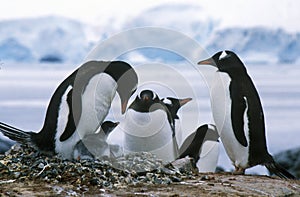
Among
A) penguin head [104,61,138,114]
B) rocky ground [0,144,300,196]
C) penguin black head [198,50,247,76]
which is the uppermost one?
penguin black head [198,50,247,76]

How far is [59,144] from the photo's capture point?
551 cm

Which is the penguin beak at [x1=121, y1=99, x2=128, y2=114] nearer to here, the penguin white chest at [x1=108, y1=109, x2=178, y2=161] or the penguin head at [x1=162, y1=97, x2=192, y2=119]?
the penguin white chest at [x1=108, y1=109, x2=178, y2=161]

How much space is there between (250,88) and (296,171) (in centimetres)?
354

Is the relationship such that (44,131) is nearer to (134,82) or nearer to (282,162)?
(134,82)

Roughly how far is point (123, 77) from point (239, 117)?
116cm

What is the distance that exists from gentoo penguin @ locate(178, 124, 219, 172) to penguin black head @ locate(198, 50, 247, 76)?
0.63m

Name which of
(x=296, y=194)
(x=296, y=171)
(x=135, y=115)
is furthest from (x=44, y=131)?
(x=296, y=171)

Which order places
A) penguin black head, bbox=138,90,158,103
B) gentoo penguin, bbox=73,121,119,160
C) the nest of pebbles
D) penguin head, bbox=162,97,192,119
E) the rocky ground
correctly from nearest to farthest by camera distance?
the rocky ground → the nest of pebbles → gentoo penguin, bbox=73,121,119,160 → penguin black head, bbox=138,90,158,103 → penguin head, bbox=162,97,192,119

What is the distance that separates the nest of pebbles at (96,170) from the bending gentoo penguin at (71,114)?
0.22 meters

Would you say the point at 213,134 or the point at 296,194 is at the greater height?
the point at 213,134

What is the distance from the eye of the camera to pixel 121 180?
4.71 metres

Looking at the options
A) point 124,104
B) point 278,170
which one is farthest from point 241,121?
point 124,104

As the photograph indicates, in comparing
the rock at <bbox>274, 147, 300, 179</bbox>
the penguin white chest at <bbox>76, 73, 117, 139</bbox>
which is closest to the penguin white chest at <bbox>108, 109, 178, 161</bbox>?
the penguin white chest at <bbox>76, 73, 117, 139</bbox>

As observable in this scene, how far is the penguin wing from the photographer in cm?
612
